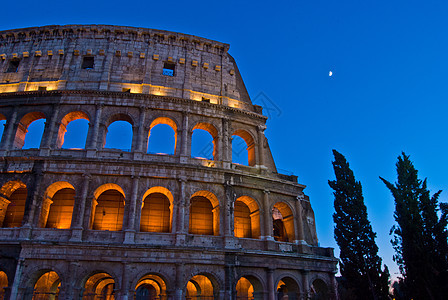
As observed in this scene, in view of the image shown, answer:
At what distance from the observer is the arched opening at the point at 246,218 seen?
66.1 feet

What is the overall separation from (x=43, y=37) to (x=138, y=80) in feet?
25.3

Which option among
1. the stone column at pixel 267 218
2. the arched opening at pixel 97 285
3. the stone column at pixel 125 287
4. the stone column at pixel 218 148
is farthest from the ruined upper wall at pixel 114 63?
the arched opening at pixel 97 285

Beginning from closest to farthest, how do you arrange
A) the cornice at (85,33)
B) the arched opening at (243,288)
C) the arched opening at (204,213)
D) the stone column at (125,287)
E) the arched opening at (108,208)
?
the stone column at (125,287)
the arched opening at (108,208)
the arched opening at (204,213)
the arched opening at (243,288)
the cornice at (85,33)

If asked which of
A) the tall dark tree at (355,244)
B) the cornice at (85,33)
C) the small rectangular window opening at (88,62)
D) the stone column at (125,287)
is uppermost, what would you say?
the cornice at (85,33)

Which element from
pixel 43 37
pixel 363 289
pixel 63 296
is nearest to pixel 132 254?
pixel 63 296

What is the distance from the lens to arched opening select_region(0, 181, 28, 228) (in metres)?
18.3

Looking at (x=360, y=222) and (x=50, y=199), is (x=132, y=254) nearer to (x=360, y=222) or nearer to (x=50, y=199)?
(x=50, y=199)

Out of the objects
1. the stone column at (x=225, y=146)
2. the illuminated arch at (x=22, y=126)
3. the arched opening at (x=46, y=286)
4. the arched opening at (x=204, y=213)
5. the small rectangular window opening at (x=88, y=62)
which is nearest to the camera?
the arched opening at (x=46, y=286)

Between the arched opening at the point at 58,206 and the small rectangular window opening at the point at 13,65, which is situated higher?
the small rectangular window opening at the point at 13,65

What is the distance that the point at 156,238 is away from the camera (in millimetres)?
17406

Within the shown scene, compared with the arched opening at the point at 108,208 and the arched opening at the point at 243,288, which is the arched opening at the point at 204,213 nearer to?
the arched opening at the point at 243,288

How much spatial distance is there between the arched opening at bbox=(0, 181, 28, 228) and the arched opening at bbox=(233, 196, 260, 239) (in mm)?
12479

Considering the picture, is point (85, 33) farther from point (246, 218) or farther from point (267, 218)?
point (267, 218)

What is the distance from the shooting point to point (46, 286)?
17.7 meters
